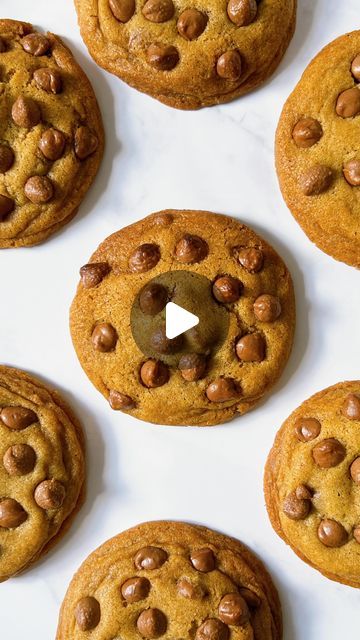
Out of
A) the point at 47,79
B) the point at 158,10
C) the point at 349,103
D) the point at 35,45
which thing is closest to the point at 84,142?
the point at 47,79

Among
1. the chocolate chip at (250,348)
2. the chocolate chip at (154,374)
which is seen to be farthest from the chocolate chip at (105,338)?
the chocolate chip at (250,348)

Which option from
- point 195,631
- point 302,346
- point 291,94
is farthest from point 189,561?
point 291,94

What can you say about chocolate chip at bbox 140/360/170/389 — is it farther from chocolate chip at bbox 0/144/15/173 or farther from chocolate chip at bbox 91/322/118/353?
chocolate chip at bbox 0/144/15/173

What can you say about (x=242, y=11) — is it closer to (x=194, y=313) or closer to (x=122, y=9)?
(x=122, y=9)

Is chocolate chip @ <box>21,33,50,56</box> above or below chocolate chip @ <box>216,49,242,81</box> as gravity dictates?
below

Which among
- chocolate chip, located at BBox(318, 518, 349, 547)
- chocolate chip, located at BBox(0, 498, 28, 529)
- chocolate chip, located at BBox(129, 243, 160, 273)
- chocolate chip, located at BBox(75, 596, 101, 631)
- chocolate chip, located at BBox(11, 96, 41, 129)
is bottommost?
chocolate chip, located at BBox(75, 596, 101, 631)

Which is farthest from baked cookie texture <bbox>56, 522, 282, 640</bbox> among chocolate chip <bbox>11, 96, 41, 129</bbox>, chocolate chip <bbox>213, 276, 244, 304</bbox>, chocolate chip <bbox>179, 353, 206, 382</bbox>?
chocolate chip <bbox>11, 96, 41, 129</bbox>

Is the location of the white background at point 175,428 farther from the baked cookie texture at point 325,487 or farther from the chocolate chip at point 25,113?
the chocolate chip at point 25,113
